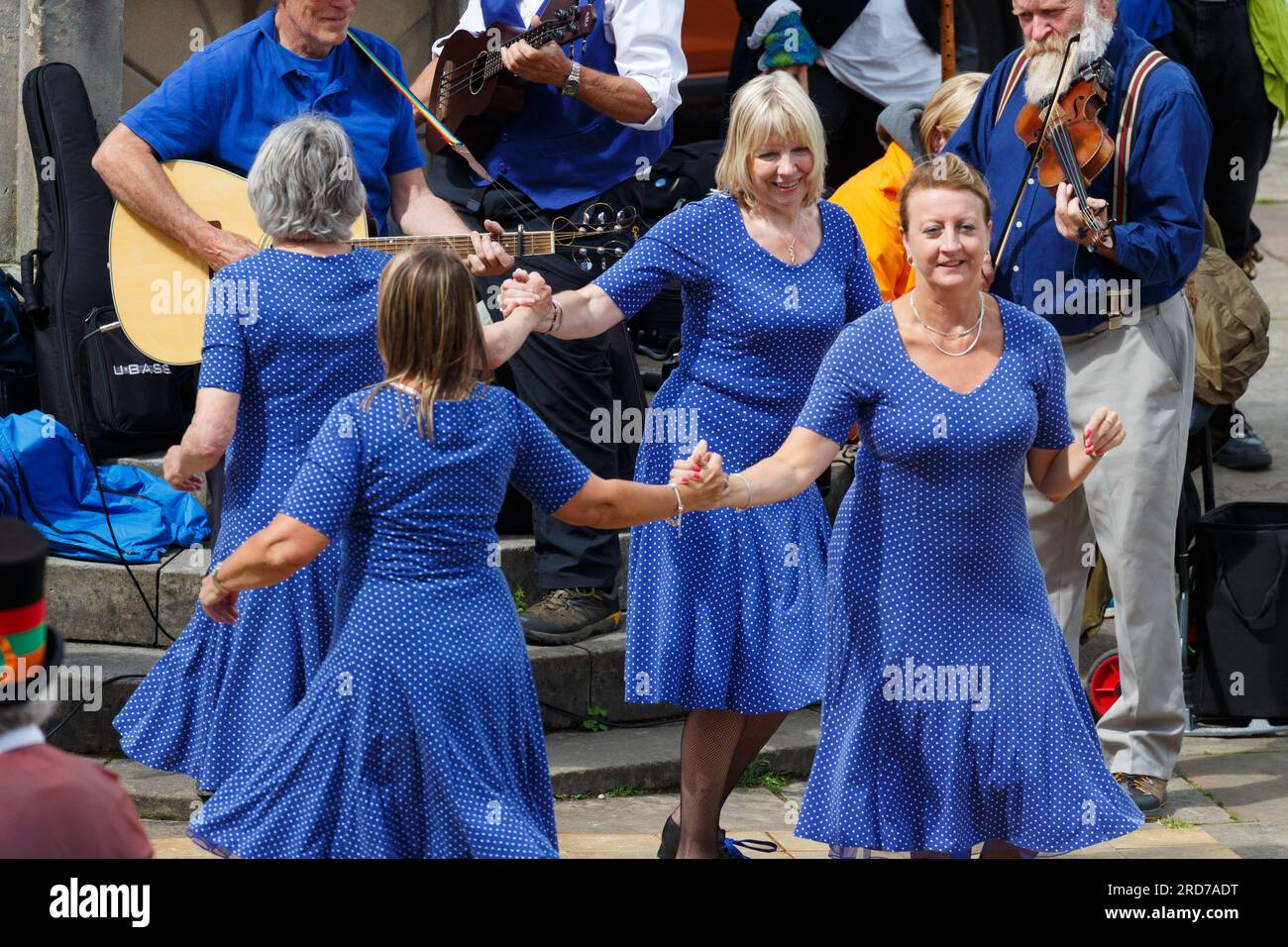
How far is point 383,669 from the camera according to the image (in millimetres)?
4008

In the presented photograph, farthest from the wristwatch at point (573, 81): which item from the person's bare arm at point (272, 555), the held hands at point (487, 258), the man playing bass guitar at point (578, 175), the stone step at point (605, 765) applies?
the person's bare arm at point (272, 555)

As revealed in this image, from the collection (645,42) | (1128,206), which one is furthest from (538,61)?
(1128,206)

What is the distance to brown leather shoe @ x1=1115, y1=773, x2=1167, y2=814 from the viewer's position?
5914 mm

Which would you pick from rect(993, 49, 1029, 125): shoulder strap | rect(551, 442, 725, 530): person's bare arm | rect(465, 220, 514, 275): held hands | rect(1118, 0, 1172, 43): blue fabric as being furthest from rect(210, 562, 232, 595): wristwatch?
rect(1118, 0, 1172, 43): blue fabric

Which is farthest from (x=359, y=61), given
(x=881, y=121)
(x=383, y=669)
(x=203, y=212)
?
(x=383, y=669)

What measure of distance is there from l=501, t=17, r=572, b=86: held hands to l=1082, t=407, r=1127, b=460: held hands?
2.41 m

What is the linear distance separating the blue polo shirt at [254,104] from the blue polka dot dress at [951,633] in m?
1.98

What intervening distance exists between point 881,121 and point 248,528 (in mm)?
2937

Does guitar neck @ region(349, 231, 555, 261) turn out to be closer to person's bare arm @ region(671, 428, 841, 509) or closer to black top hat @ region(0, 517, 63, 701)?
person's bare arm @ region(671, 428, 841, 509)

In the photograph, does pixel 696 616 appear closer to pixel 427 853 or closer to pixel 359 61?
pixel 427 853

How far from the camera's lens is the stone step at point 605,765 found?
5707mm

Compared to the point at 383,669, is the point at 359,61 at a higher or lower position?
higher

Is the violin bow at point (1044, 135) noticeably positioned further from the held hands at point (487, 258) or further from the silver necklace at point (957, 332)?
the held hands at point (487, 258)

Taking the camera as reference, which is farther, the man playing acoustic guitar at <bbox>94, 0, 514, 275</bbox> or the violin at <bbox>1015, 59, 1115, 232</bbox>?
the man playing acoustic guitar at <bbox>94, 0, 514, 275</bbox>
